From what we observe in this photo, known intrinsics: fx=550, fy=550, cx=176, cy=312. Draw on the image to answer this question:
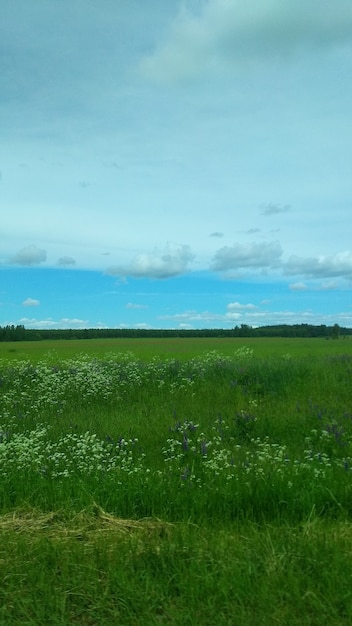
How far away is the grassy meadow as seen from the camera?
161 inches

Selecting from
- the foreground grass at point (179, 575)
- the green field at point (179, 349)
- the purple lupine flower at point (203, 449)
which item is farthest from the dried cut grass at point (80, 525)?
the green field at point (179, 349)

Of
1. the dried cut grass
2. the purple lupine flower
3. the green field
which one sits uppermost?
the green field

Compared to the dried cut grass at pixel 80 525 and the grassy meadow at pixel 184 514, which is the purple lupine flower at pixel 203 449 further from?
the dried cut grass at pixel 80 525

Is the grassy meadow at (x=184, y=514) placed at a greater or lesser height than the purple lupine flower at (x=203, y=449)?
lesser

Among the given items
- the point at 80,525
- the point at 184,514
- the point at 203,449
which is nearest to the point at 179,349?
the point at 203,449

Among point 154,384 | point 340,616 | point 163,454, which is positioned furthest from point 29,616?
point 154,384

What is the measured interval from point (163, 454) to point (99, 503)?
2.35 meters

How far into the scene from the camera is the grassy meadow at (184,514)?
13.5 feet

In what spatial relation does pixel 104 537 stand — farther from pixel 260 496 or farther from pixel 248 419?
pixel 248 419

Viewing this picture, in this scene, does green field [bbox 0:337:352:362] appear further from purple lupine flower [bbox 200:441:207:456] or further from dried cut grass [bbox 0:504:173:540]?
dried cut grass [bbox 0:504:173:540]

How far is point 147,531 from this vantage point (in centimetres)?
544

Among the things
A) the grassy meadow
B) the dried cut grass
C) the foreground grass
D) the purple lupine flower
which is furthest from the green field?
the foreground grass

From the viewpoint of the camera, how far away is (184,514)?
600 cm

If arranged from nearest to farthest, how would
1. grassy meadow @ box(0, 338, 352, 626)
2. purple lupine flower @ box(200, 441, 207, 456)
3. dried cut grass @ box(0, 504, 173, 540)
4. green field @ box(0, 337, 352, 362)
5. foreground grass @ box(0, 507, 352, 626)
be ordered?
1. foreground grass @ box(0, 507, 352, 626)
2. grassy meadow @ box(0, 338, 352, 626)
3. dried cut grass @ box(0, 504, 173, 540)
4. purple lupine flower @ box(200, 441, 207, 456)
5. green field @ box(0, 337, 352, 362)
